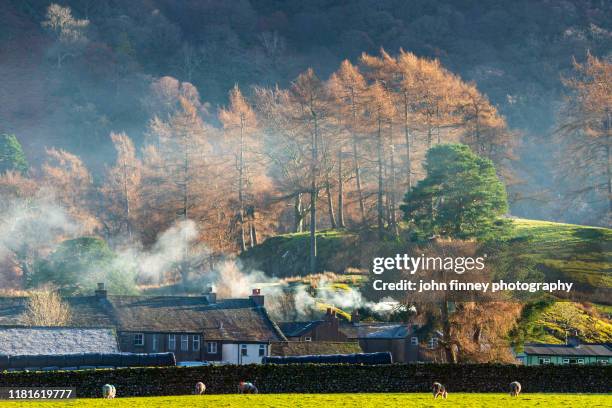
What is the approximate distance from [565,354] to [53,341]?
31.2 meters

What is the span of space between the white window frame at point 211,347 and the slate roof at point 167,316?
348 mm

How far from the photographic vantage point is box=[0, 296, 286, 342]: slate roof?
78.4m

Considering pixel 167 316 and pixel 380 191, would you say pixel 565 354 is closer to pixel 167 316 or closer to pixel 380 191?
pixel 380 191

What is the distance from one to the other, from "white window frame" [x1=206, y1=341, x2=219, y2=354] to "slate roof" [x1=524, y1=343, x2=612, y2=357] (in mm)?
19245

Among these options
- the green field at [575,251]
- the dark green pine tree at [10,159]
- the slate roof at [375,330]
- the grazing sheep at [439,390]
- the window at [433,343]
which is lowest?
the grazing sheep at [439,390]

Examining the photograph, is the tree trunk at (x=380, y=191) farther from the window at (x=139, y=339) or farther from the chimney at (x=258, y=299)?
the window at (x=139, y=339)

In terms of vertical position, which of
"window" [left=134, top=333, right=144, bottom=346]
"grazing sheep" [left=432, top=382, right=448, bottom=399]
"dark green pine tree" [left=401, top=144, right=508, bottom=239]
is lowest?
"grazing sheep" [left=432, top=382, right=448, bottom=399]

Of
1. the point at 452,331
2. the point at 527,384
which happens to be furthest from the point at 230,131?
the point at 527,384

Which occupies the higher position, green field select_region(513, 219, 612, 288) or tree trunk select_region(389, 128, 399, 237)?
tree trunk select_region(389, 128, 399, 237)

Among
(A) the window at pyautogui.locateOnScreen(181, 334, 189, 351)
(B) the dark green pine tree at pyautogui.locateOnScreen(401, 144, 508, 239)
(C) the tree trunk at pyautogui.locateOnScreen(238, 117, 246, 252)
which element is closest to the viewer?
(A) the window at pyautogui.locateOnScreen(181, 334, 189, 351)

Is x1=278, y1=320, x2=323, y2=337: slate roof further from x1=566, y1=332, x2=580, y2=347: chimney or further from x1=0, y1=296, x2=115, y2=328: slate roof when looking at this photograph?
x1=566, y1=332, x2=580, y2=347: chimney

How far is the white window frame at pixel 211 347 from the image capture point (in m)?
79.2

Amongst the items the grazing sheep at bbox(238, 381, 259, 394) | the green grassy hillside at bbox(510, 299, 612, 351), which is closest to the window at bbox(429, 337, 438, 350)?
the green grassy hillside at bbox(510, 299, 612, 351)

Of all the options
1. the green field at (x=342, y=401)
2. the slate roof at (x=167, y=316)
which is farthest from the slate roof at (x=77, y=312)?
the green field at (x=342, y=401)
